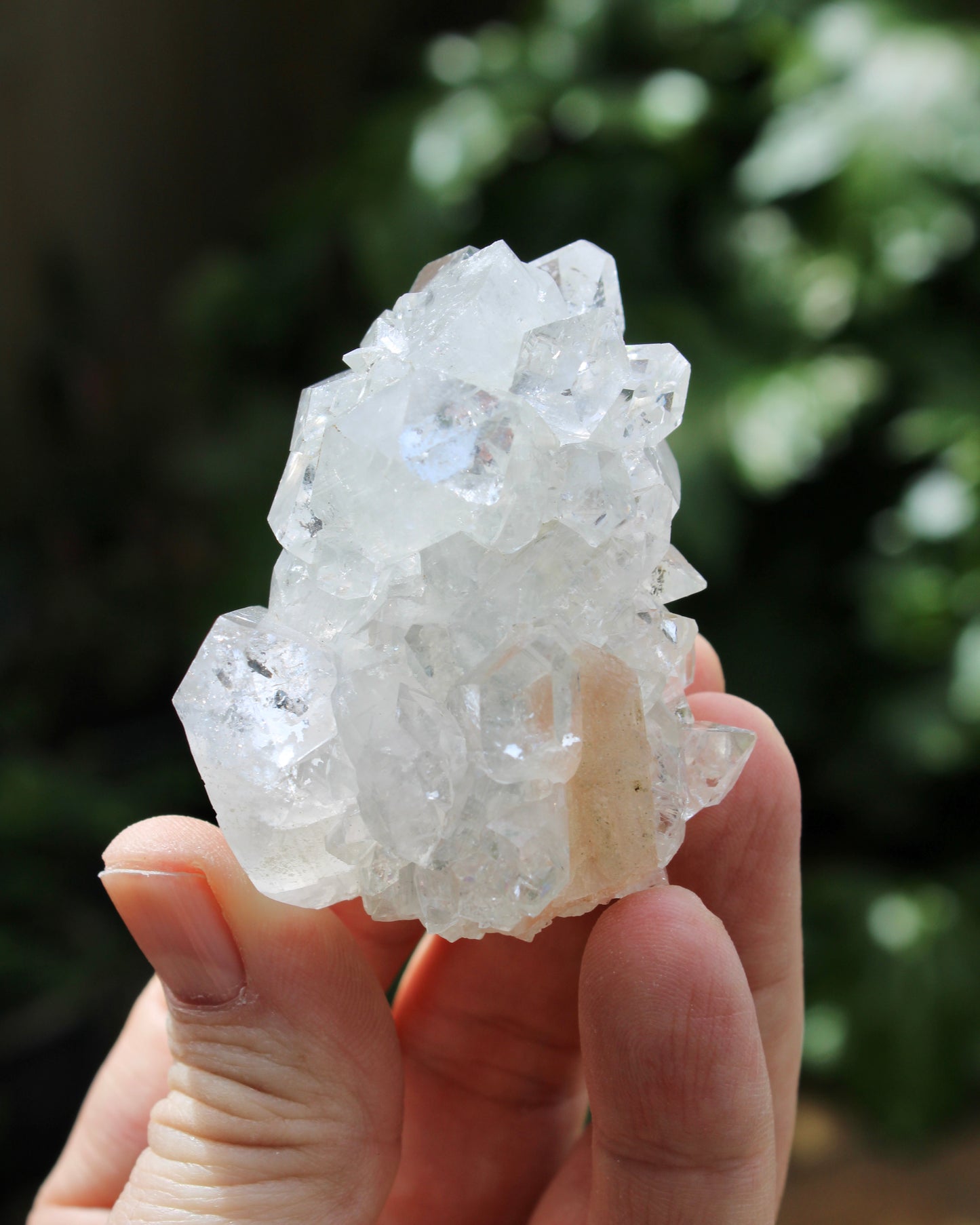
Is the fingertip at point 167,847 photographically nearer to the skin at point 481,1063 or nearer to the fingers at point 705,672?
the skin at point 481,1063

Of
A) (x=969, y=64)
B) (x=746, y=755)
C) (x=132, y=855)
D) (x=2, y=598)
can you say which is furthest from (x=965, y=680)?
(x=2, y=598)

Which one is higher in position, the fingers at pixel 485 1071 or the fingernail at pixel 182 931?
the fingernail at pixel 182 931

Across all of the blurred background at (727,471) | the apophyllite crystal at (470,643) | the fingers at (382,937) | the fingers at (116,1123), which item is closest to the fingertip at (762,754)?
the apophyllite crystal at (470,643)

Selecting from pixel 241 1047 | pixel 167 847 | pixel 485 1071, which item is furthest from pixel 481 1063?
pixel 167 847

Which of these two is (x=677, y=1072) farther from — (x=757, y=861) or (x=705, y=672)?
(x=705, y=672)

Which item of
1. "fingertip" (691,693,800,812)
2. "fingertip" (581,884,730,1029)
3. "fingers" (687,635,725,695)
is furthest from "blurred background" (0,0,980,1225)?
"fingertip" (581,884,730,1029)

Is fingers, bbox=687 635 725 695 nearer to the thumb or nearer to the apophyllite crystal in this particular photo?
the apophyllite crystal
